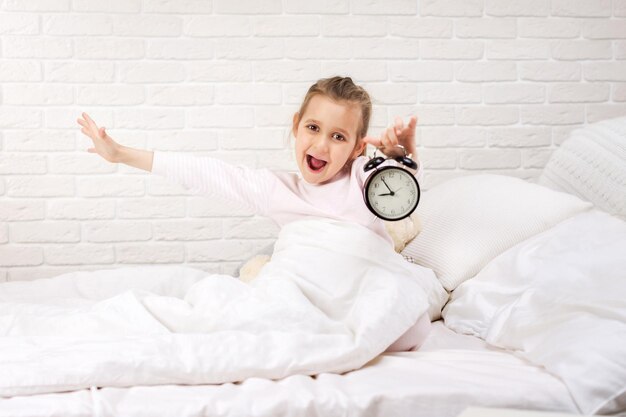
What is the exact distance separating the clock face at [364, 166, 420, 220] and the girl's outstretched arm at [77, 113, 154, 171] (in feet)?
1.99

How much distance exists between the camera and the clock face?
64.7 inches

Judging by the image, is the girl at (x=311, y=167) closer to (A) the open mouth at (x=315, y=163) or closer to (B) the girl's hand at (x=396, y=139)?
(A) the open mouth at (x=315, y=163)

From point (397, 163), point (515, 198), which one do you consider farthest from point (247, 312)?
point (515, 198)

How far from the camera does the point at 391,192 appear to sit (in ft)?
5.42

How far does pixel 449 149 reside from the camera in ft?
9.59

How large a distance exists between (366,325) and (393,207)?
288mm

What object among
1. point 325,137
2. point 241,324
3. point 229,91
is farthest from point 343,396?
point 229,91

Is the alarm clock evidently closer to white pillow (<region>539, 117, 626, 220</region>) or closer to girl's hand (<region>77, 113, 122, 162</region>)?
girl's hand (<region>77, 113, 122, 162</region>)

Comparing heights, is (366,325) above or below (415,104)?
below

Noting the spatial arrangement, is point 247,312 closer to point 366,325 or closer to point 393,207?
point 366,325

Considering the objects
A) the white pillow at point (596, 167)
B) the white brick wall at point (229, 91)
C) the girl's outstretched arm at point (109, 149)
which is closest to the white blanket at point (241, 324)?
the girl's outstretched arm at point (109, 149)

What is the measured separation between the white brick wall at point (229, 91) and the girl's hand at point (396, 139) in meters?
1.03

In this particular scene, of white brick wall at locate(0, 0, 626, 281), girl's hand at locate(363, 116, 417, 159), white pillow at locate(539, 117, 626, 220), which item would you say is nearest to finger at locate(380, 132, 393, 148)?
girl's hand at locate(363, 116, 417, 159)

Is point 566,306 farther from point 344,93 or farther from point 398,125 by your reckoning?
point 344,93
